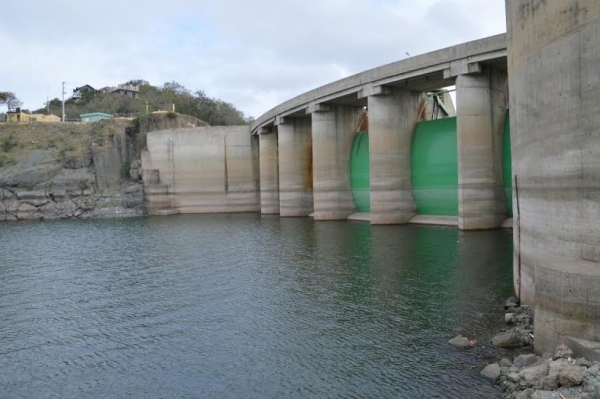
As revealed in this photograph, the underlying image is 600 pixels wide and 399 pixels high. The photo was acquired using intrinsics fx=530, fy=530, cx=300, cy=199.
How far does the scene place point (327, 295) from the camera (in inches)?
578

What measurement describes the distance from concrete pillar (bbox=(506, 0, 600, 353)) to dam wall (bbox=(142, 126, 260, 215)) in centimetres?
4138

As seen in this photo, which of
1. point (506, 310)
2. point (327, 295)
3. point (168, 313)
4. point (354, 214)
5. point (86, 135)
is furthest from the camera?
point (86, 135)

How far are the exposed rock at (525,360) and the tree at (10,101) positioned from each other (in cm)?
9846

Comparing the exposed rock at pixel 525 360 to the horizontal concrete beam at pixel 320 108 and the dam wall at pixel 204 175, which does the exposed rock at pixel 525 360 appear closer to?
the horizontal concrete beam at pixel 320 108

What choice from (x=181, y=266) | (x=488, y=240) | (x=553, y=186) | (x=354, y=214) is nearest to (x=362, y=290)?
(x=553, y=186)

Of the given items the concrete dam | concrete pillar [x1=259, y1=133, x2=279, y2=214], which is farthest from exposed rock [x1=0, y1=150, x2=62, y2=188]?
concrete pillar [x1=259, y1=133, x2=279, y2=214]

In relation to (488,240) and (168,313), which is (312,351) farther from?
(488,240)

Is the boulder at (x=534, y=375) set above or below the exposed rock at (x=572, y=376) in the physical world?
below

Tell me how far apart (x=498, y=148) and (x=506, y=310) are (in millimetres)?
15613

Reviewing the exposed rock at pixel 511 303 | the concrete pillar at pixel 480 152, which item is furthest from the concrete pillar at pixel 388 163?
the exposed rock at pixel 511 303

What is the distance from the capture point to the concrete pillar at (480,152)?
25.4 m

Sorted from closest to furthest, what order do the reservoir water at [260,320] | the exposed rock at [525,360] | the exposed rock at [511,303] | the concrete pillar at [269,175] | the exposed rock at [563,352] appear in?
1. the exposed rock at [563,352]
2. the exposed rock at [525,360]
3. the reservoir water at [260,320]
4. the exposed rock at [511,303]
5. the concrete pillar at [269,175]

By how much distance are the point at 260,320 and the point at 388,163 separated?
65.1ft

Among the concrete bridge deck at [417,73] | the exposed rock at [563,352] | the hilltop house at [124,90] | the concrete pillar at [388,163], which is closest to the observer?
the exposed rock at [563,352]
